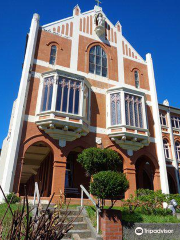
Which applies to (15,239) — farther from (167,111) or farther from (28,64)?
(167,111)

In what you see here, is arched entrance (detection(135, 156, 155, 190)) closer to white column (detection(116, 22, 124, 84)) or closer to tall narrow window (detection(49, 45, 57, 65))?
white column (detection(116, 22, 124, 84))

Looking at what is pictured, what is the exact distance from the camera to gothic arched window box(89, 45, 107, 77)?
18.6m

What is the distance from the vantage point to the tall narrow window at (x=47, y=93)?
47.2 feet

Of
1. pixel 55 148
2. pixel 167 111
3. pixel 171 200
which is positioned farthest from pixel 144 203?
pixel 167 111

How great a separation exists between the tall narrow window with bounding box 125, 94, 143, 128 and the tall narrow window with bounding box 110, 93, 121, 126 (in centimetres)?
A: 65

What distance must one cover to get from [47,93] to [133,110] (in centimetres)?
713

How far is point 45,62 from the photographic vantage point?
54.2 ft

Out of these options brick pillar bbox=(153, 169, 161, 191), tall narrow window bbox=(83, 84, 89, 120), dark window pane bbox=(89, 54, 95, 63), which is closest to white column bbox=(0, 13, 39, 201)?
tall narrow window bbox=(83, 84, 89, 120)

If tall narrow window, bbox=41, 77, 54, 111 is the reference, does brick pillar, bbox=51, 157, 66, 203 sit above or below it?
below

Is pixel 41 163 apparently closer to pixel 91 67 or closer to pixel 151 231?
pixel 91 67

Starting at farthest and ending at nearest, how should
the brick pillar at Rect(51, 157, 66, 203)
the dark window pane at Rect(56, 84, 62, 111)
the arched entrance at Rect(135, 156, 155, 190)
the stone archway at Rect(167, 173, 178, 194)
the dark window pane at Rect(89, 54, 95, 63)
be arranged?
the stone archway at Rect(167, 173, 178, 194) < the dark window pane at Rect(89, 54, 95, 63) < the arched entrance at Rect(135, 156, 155, 190) < the dark window pane at Rect(56, 84, 62, 111) < the brick pillar at Rect(51, 157, 66, 203)

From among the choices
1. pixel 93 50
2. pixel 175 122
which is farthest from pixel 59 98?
pixel 175 122

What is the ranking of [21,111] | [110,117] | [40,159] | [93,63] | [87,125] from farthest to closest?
[40,159] → [93,63] → [110,117] → [87,125] → [21,111]

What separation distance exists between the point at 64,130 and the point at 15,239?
11724 millimetres
